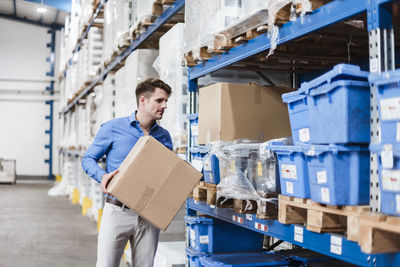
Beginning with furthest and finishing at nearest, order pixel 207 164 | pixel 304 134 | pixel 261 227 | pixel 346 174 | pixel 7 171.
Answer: pixel 7 171 < pixel 207 164 < pixel 261 227 < pixel 304 134 < pixel 346 174

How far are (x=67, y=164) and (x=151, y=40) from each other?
8.53m

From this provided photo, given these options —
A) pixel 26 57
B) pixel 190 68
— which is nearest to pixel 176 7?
pixel 190 68

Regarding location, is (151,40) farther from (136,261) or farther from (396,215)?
(396,215)

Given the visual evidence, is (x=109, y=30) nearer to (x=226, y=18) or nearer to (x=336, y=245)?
(x=226, y=18)

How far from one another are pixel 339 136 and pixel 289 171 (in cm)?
52

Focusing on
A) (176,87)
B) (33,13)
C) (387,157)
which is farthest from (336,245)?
(33,13)

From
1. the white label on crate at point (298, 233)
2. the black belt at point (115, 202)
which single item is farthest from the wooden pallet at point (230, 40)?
the black belt at point (115, 202)

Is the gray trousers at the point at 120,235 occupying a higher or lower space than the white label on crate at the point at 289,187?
lower

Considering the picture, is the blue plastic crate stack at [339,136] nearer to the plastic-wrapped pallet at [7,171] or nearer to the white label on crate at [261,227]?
the white label on crate at [261,227]

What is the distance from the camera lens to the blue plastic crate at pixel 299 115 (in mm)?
2475

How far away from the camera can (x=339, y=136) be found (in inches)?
85.0

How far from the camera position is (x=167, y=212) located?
3.20 m

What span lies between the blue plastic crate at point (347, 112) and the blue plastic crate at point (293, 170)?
0.99ft

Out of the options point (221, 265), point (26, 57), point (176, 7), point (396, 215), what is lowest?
point (221, 265)
